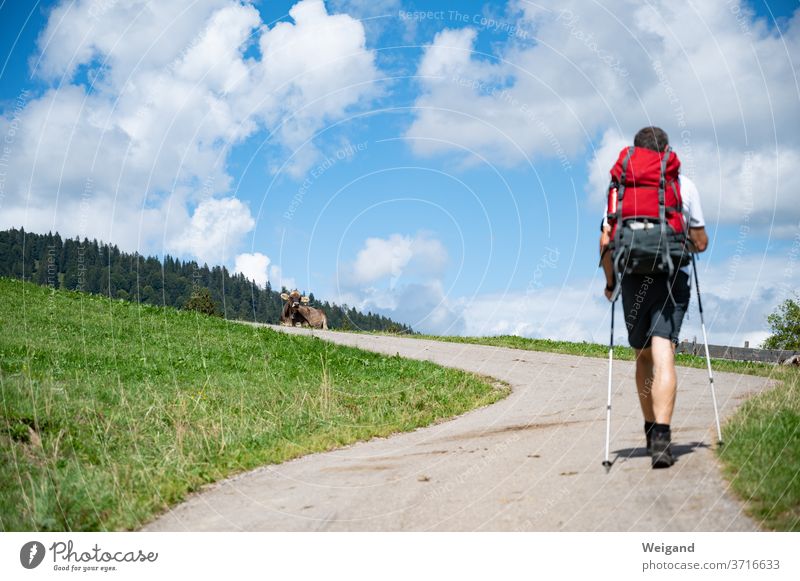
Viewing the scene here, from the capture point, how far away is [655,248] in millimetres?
6027

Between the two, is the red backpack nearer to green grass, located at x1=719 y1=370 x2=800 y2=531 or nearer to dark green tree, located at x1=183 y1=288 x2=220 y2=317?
green grass, located at x1=719 y1=370 x2=800 y2=531

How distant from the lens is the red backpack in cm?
605

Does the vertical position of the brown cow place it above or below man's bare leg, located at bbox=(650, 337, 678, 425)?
above

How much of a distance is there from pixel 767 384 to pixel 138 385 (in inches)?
432

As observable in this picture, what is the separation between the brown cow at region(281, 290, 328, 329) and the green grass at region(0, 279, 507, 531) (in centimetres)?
1388

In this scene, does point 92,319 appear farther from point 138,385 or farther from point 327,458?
point 327,458

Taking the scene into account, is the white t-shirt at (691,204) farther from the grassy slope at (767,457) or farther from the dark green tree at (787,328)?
the dark green tree at (787,328)

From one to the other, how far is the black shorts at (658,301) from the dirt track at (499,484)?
3.59 feet
